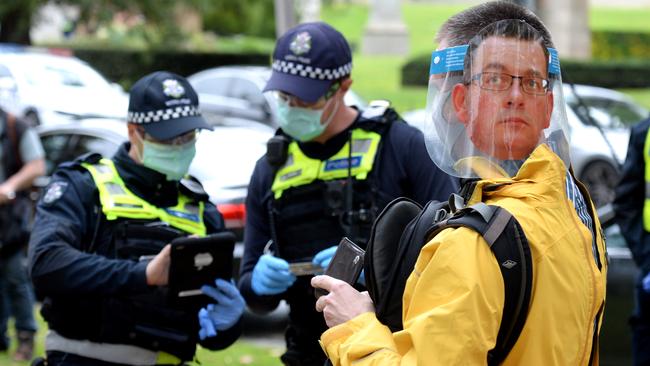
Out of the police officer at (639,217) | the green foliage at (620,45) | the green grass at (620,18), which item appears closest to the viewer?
the police officer at (639,217)

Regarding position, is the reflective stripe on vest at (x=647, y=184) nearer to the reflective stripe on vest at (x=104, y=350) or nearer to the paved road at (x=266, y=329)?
the reflective stripe on vest at (x=104, y=350)

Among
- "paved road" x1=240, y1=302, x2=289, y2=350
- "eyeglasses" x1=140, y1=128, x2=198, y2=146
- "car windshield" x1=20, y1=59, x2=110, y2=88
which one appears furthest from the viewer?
"car windshield" x1=20, y1=59, x2=110, y2=88

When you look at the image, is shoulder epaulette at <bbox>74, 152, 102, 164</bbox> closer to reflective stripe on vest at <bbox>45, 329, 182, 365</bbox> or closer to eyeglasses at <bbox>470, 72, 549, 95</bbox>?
reflective stripe on vest at <bbox>45, 329, 182, 365</bbox>

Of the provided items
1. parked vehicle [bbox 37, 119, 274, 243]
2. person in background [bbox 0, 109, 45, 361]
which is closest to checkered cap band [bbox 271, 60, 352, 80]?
person in background [bbox 0, 109, 45, 361]

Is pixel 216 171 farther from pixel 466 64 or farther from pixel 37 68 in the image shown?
pixel 37 68

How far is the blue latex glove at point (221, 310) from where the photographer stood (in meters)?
3.78

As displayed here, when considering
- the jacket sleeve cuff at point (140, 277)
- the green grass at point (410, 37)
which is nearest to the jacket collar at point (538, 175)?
the jacket sleeve cuff at point (140, 277)

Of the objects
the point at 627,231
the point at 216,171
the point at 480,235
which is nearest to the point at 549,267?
the point at 480,235

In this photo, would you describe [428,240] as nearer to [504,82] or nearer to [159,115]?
[504,82]

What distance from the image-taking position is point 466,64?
86.3 inches

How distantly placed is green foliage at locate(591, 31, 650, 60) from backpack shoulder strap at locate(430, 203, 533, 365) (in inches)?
1324

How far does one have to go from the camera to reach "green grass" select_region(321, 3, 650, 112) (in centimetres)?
2441

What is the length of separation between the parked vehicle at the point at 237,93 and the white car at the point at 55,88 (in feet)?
4.99

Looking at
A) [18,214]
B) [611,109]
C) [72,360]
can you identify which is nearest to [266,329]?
[18,214]
